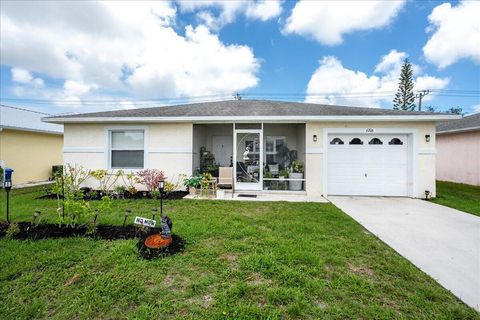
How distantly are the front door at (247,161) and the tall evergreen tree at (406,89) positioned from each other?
93.3 feet

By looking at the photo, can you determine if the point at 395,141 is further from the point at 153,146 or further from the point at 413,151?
the point at 153,146

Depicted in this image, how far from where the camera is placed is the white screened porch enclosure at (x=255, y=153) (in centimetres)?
823

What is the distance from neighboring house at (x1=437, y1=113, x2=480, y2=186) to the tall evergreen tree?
17164 mm

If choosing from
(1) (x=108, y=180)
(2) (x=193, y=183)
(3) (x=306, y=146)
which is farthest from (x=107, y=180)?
(3) (x=306, y=146)

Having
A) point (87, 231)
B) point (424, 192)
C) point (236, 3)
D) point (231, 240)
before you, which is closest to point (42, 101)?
point (236, 3)

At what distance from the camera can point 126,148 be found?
8336mm

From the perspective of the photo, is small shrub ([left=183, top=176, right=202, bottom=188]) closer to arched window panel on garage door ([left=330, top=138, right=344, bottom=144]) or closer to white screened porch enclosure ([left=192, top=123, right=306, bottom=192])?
white screened porch enclosure ([left=192, top=123, right=306, bottom=192])

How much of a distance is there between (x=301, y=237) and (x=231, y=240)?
1253 millimetres

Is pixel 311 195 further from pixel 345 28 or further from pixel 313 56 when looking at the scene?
pixel 313 56

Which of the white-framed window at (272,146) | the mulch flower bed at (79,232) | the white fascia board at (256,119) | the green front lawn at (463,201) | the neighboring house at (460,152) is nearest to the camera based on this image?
the mulch flower bed at (79,232)

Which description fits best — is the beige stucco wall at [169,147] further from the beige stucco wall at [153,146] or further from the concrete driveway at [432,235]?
the concrete driveway at [432,235]

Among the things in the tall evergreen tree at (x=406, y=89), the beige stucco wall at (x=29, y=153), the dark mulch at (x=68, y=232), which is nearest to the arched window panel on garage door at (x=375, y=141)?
the dark mulch at (x=68, y=232)

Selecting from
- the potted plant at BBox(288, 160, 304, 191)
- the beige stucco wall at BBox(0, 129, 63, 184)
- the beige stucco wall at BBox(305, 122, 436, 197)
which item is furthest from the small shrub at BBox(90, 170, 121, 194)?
the beige stucco wall at BBox(305, 122, 436, 197)

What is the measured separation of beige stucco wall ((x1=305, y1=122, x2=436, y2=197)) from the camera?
740 cm
